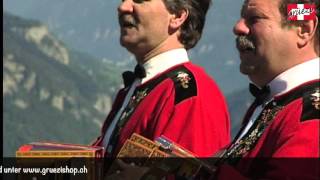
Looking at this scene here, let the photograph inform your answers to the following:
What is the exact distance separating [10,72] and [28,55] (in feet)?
69.9

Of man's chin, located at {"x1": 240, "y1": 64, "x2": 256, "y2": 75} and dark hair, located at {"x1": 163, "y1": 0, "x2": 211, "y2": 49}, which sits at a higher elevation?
dark hair, located at {"x1": 163, "y1": 0, "x2": 211, "y2": 49}

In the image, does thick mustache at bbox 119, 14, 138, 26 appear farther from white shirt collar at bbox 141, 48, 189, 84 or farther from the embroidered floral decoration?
the embroidered floral decoration

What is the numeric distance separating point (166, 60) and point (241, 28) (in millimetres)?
1045

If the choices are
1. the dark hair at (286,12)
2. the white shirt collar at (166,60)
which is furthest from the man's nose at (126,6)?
the dark hair at (286,12)

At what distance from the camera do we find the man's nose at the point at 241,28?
3.78 m

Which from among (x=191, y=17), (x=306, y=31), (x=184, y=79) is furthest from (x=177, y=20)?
(x=306, y=31)

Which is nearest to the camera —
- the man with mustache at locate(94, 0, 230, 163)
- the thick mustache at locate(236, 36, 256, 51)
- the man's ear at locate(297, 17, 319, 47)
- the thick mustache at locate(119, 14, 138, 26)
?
the man's ear at locate(297, 17, 319, 47)

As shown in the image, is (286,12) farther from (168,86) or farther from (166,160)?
(168,86)

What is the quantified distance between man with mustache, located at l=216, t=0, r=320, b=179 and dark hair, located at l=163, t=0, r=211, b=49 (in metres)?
0.89

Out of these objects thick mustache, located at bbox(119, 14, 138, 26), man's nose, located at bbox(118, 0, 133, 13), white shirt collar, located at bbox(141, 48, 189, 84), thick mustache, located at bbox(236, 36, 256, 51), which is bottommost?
white shirt collar, located at bbox(141, 48, 189, 84)

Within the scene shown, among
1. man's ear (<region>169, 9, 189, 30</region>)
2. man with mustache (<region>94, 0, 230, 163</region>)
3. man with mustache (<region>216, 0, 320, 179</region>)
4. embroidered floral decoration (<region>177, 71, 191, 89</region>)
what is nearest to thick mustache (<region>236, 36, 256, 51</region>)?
man with mustache (<region>216, 0, 320, 179</region>)

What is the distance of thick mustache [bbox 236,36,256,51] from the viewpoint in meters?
3.74

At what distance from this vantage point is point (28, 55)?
654 ft

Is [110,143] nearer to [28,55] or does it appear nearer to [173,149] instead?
[173,149]
